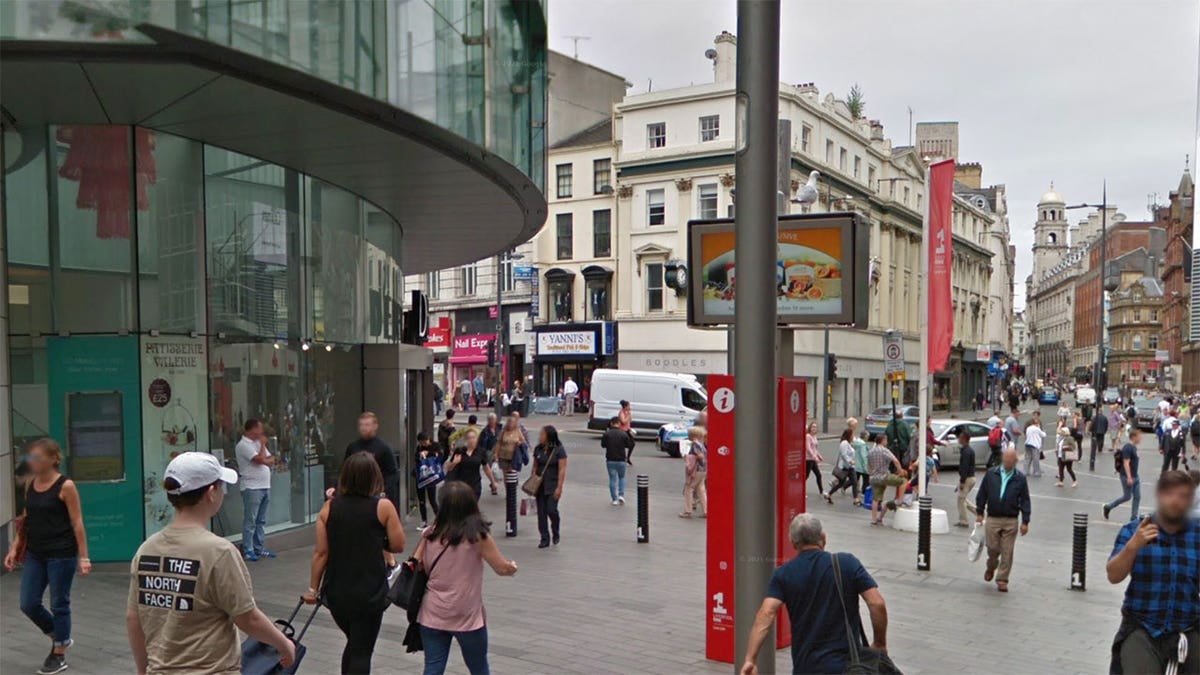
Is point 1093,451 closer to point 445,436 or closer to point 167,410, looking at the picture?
point 445,436

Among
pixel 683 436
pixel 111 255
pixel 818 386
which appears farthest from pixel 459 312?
pixel 111 255

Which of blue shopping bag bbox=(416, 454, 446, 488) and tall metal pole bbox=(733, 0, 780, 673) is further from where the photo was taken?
blue shopping bag bbox=(416, 454, 446, 488)

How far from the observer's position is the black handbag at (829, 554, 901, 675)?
4.48 m

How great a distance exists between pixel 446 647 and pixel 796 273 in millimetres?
4312

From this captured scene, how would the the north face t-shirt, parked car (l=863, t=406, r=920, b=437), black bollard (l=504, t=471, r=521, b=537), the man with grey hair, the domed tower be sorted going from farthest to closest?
the domed tower → parked car (l=863, t=406, r=920, b=437) → black bollard (l=504, t=471, r=521, b=537) → the man with grey hair → the the north face t-shirt

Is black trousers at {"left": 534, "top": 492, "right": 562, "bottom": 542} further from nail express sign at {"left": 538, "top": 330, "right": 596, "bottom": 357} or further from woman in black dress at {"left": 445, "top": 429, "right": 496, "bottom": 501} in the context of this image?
nail express sign at {"left": 538, "top": 330, "right": 596, "bottom": 357}

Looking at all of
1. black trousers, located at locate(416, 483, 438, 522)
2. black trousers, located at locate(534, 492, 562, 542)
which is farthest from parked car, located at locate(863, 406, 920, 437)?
black trousers, located at locate(534, 492, 562, 542)

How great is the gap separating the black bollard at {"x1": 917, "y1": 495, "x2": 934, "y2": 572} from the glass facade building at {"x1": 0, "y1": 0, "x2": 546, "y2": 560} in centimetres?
695

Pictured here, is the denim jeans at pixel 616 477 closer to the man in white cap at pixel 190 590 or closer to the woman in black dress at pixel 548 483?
the woman in black dress at pixel 548 483

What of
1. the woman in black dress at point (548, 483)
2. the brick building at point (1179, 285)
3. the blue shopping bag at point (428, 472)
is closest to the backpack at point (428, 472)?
the blue shopping bag at point (428, 472)

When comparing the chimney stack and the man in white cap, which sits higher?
the chimney stack

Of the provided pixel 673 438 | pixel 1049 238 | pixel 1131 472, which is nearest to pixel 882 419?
pixel 673 438

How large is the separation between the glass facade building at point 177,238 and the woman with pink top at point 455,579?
5.05 m

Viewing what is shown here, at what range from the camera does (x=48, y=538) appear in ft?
21.2
